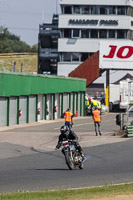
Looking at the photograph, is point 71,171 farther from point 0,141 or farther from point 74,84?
point 74,84

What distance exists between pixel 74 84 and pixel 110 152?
33.9m

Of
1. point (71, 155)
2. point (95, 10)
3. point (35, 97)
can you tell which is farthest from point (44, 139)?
point (95, 10)

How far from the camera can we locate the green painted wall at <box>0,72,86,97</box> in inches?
1645

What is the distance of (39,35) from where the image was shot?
11175cm

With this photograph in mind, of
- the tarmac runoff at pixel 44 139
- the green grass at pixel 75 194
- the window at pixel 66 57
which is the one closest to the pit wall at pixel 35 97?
the tarmac runoff at pixel 44 139

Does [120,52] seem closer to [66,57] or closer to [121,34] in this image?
[66,57]

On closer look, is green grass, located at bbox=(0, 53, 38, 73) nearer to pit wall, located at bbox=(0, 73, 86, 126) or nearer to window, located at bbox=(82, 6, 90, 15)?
window, located at bbox=(82, 6, 90, 15)

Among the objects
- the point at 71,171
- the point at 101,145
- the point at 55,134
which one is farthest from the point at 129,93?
the point at 71,171

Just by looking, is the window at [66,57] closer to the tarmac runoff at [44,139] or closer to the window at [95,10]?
the window at [95,10]

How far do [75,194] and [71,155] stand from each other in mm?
5369

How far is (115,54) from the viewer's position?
70.8m

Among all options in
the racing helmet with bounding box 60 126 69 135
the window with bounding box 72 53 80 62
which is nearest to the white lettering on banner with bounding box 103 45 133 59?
the window with bounding box 72 53 80 62

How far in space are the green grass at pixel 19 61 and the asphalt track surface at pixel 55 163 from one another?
11803 centimetres

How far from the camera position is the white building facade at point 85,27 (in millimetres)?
101875
